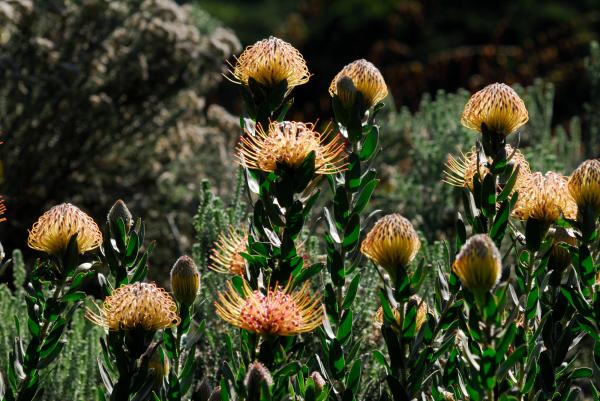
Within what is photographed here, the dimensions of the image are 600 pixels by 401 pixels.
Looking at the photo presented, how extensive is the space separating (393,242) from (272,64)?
47cm

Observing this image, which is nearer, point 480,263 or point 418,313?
point 480,263

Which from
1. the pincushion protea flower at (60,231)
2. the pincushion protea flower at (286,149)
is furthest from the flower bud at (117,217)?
the pincushion protea flower at (286,149)

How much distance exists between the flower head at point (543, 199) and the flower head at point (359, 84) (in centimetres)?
36

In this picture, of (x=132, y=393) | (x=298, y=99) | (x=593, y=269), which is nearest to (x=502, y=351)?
(x=593, y=269)

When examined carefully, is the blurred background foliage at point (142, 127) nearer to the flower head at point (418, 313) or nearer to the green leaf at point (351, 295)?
the flower head at point (418, 313)

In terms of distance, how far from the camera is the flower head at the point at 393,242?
1752 mm

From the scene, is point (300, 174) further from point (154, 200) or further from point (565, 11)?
point (565, 11)

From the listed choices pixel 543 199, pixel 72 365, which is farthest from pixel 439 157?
pixel 543 199

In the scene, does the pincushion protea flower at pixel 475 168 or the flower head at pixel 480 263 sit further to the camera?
the pincushion protea flower at pixel 475 168

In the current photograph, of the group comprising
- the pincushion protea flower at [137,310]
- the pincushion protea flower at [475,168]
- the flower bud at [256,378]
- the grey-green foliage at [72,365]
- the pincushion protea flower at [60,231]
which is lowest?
the grey-green foliage at [72,365]

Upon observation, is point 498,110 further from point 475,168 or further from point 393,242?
point 393,242

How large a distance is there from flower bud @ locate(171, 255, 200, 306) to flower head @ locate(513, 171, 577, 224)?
0.69 metres

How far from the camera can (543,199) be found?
6.23 ft

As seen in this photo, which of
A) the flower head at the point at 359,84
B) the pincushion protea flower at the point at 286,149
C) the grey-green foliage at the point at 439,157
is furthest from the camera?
the grey-green foliage at the point at 439,157
